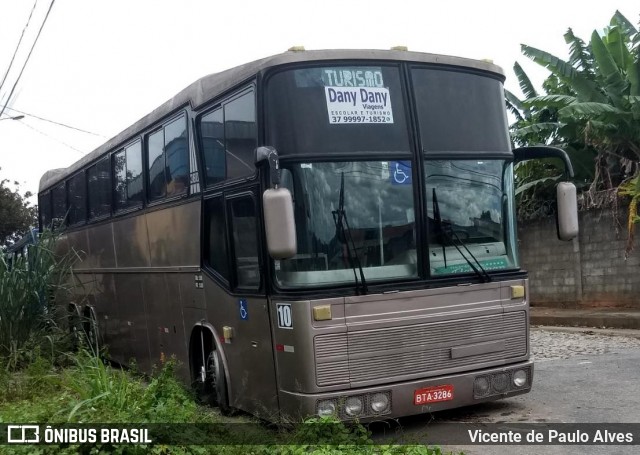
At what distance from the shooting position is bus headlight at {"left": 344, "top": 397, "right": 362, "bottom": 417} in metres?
6.62

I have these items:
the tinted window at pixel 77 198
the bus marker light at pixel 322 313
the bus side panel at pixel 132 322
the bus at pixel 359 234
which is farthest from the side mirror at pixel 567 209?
the tinted window at pixel 77 198

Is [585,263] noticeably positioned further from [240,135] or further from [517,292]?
[240,135]

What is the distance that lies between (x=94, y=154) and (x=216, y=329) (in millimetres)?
5468

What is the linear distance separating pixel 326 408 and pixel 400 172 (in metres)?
2.07

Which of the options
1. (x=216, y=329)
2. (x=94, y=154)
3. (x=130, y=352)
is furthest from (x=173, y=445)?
(x=94, y=154)

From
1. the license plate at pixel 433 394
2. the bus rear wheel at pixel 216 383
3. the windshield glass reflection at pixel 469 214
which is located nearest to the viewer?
the license plate at pixel 433 394

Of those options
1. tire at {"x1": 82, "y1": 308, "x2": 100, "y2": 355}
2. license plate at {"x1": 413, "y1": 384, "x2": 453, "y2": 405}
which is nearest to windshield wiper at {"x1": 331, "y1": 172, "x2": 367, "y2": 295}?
license plate at {"x1": 413, "y1": 384, "x2": 453, "y2": 405}

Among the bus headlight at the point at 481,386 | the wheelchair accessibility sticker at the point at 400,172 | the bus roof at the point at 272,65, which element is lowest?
the bus headlight at the point at 481,386

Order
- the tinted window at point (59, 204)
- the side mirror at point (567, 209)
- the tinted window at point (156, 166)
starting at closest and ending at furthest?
1. the side mirror at point (567, 209)
2. the tinted window at point (156, 166)
3. the tinted window at point (59, 204)

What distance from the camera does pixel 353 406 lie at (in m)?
6.64

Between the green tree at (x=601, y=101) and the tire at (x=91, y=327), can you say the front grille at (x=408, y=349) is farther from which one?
the green tree at (x=601, y=101)

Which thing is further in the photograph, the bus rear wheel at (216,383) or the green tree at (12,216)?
the green tree at (12,216)

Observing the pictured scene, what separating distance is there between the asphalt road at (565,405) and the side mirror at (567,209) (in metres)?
1.68

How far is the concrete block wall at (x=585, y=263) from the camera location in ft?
55.3
